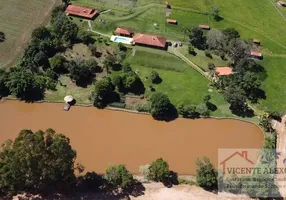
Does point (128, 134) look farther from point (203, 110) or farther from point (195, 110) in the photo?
point (203, 110)

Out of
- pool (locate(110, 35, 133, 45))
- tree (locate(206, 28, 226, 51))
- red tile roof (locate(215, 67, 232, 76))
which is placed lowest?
red tile roof (locate(215, 67, 232, 76))

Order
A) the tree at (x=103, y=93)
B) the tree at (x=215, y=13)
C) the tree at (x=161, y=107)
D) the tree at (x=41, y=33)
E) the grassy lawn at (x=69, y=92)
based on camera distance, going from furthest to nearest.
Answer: the tree at (x=215, y=13)
the tree at (x=41, y=33)
the grassy lawn at (x=69, y=92)
the tree at (x=103, y=93)
the tree at (x=161, y=107)

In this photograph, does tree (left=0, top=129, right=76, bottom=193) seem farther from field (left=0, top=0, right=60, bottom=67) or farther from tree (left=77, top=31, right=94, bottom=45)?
tree (left=77, top=31, right=94, bottom=45)

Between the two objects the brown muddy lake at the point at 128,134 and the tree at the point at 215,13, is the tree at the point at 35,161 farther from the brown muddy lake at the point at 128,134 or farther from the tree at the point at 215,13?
the tree at the point at 215,13

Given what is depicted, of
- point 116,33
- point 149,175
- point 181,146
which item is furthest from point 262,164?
point 116,33

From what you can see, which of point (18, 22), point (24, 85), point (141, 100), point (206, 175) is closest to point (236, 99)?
point (141, 100)

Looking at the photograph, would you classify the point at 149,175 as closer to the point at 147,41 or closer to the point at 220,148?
the point at 220,148

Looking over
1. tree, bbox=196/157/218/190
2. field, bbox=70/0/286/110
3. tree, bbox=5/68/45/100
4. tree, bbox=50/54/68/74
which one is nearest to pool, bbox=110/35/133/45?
field, bbox=70/0/286/110

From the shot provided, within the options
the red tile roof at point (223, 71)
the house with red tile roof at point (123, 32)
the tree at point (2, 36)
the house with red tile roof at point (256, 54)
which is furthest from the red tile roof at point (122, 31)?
the house with red tile roof at point (256, 54)
